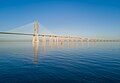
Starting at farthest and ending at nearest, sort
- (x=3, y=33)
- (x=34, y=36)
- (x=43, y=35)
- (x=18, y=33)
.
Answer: (x=43, y=35) < (x=34, y=36) < (x=18, y=33) < (x=3, y=33)

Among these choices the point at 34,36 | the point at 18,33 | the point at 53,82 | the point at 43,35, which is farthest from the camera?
the point at 43,35

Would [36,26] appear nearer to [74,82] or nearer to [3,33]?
[3,33]

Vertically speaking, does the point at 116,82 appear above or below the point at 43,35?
below

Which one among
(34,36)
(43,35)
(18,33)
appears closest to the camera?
(18,33)

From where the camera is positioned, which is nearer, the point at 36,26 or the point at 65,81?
the point at 65,81

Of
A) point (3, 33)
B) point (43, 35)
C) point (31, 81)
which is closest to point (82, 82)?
point (31, 81)

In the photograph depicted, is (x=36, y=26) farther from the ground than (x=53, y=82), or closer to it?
farther from the ground

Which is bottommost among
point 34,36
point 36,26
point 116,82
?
point 116,82

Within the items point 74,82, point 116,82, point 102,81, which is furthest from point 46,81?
point 116,82

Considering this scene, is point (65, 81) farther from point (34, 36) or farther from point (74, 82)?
point (34, 36)
